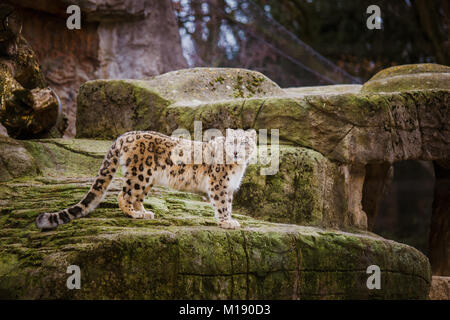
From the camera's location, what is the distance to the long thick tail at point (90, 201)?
4680mm

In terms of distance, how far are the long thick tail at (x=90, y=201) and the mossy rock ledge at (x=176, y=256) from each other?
0.30 ft

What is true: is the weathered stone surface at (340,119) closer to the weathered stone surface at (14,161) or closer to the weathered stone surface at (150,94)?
the weathered stone surface at (150,94)

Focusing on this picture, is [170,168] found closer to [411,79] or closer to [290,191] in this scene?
[290,191]

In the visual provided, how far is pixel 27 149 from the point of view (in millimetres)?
7211

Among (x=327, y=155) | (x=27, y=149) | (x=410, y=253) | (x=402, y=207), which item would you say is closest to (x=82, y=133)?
(x=27, y=149)

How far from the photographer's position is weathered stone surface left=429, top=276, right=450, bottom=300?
27.0ft

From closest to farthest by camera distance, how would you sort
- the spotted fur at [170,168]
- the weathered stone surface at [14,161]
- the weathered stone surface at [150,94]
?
the spotted fur at [170,168] < the weathered stone surface at [14,161] < the weathered stone surface at [150,94]

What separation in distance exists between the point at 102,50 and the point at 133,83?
403 cm

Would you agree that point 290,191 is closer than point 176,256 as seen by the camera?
No

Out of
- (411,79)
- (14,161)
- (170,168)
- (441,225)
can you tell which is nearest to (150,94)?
(14,161)

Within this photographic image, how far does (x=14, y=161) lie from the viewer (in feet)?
21.6

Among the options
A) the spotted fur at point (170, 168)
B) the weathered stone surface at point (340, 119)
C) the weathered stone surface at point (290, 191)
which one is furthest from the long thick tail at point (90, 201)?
the weathered stone surface at point (340, 119)

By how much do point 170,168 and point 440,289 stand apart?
17.7ft

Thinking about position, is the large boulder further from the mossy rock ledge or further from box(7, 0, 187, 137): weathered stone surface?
box(7, 0, 187, 137): weathered stone surface
